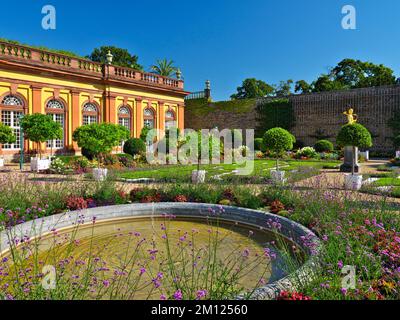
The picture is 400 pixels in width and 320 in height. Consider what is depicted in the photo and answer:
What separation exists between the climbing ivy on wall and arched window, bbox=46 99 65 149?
581 inches

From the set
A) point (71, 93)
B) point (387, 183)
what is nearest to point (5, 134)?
point (71, 93)

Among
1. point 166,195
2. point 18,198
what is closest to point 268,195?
point 166,195

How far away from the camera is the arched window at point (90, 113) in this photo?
19828 mm

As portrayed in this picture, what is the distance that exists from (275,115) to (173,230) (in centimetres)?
2247

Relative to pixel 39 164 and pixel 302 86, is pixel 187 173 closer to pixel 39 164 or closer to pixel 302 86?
pixel 39 164

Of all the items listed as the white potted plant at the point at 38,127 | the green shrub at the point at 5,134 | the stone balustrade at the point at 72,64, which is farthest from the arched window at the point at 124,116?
the green shrub at the point at 5,134

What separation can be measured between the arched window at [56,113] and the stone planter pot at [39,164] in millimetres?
4469

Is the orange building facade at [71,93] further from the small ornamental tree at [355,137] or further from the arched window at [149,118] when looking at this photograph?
the small ornamental tree at [355,137]

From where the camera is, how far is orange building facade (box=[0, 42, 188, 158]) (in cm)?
1636

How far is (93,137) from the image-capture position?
12.3 meters

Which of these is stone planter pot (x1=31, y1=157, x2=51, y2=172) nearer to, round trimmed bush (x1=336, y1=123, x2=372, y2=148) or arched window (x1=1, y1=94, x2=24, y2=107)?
arched window (x1=1, y1=94, x2=24, y2=107)

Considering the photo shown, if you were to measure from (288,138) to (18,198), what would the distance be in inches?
356

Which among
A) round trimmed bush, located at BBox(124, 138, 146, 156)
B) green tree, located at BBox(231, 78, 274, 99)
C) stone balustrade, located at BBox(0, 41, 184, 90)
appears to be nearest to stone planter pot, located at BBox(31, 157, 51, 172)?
round trimmed bush, located at BBox(124, 138, 146, 156)
